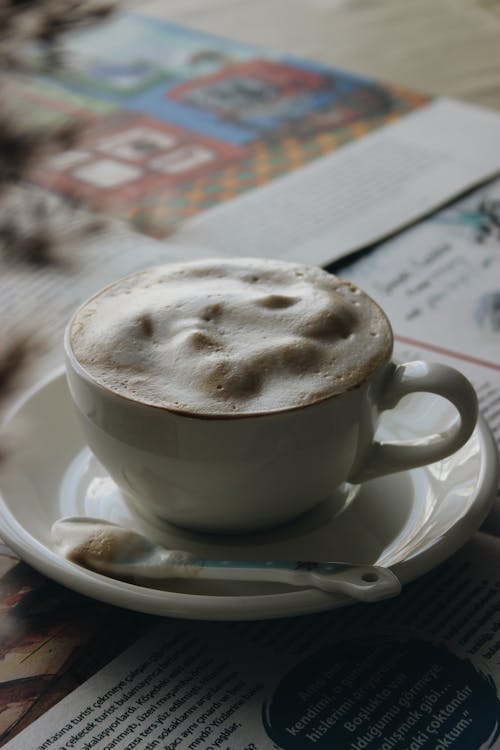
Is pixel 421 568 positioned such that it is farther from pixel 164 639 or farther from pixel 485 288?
pixel 485 288

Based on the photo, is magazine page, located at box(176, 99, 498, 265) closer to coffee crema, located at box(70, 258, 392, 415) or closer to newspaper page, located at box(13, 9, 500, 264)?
newspaper page, located at box(13, 9, 500, 264)

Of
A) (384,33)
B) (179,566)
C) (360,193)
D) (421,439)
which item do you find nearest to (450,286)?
(360,193)

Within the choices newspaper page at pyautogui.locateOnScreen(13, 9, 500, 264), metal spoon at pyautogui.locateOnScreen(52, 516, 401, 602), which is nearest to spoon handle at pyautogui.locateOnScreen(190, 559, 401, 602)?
metal spoon at pyautogui.locateOnScreen(52, 516, 401, 602)

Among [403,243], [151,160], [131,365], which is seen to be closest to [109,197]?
[151,160]

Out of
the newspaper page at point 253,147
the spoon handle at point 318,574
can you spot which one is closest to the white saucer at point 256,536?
the spoon handle at point 318,574

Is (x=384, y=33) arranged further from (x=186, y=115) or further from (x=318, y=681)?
(x=318, y=681)

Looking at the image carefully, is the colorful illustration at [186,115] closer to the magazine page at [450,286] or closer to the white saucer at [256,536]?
the magazine page at [450,286]
